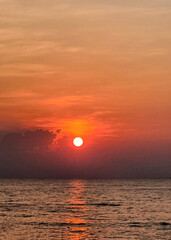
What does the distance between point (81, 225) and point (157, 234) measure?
15.9 meters

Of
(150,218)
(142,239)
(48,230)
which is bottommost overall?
(142,239)

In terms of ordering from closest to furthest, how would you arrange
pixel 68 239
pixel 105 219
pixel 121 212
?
1. pixel 68 239
2. pixel 105 219
3. pixel 121 212

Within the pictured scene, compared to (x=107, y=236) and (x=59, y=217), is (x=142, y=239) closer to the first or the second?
(x=107, y=236)

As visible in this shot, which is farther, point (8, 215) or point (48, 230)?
point (8, 215)

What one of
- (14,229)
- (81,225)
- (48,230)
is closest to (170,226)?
(81,225)

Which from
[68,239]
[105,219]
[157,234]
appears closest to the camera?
[68,239]

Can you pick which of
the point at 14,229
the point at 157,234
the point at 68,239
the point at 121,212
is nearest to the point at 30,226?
the point at 14,229

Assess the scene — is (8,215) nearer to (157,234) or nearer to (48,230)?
(48,230)

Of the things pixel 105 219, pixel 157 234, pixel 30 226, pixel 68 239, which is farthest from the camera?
pixel 105 219

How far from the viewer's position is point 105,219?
98.4 meters

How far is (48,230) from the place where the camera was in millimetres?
79562

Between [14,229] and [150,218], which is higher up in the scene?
[150,218]

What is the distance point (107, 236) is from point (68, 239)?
256 inches

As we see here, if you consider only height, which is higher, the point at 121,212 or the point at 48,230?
the point at 121,212
